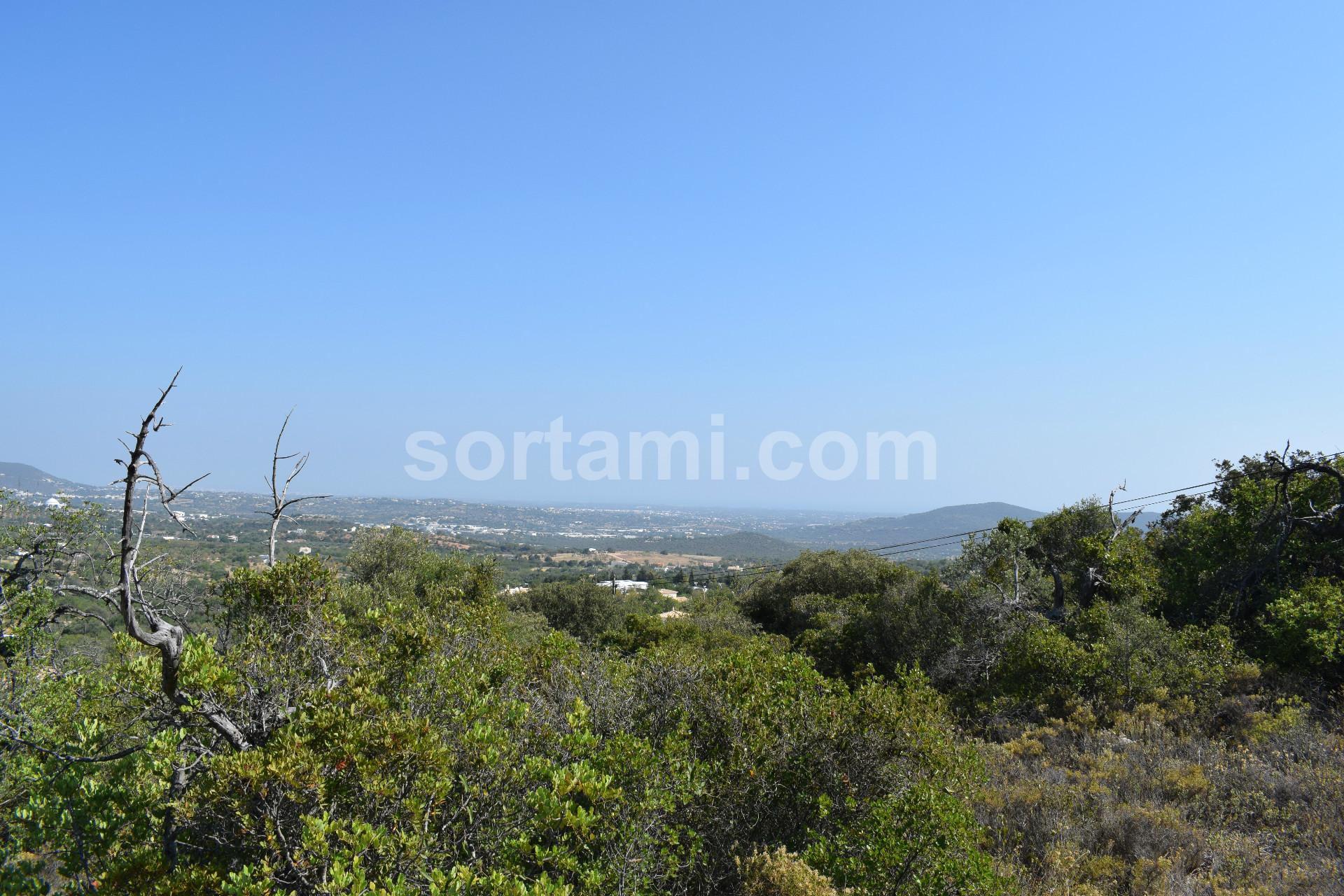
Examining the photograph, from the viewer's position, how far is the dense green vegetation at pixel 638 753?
461cm

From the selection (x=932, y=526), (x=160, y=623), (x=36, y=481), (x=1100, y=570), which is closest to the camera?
(x=160, y=623)

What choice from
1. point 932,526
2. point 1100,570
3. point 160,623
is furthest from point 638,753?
point 932,526

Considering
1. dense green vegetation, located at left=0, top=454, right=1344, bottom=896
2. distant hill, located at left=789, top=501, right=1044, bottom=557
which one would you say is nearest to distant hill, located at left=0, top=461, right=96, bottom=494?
dense green vegetation, located at left=0, top=454, right=1344, bottom=896

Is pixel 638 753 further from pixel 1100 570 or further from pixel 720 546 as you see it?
pixel 720 546

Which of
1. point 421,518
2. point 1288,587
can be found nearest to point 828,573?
point 1288,587

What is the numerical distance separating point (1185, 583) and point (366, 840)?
19.0 metres

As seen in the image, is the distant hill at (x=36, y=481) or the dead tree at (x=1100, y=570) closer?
the dead tree at (x=1100, y=570)

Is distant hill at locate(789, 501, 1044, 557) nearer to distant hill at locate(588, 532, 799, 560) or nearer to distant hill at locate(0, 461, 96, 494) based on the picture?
distant hill at locate(588, 532, 799, 560)

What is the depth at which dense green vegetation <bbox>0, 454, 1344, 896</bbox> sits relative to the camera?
461 centimetres

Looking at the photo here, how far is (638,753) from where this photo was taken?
18.8ft

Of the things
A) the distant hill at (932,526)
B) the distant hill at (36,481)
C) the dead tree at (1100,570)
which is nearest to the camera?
the dead tree at (1100,570)

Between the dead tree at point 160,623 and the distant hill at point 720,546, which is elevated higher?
the dead tree at point 160,623

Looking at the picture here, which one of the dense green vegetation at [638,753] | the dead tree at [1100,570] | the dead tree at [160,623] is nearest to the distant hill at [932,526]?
the dead tree at [1100,570]

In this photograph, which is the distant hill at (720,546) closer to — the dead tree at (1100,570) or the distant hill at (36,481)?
the distant hill at (36,481)
